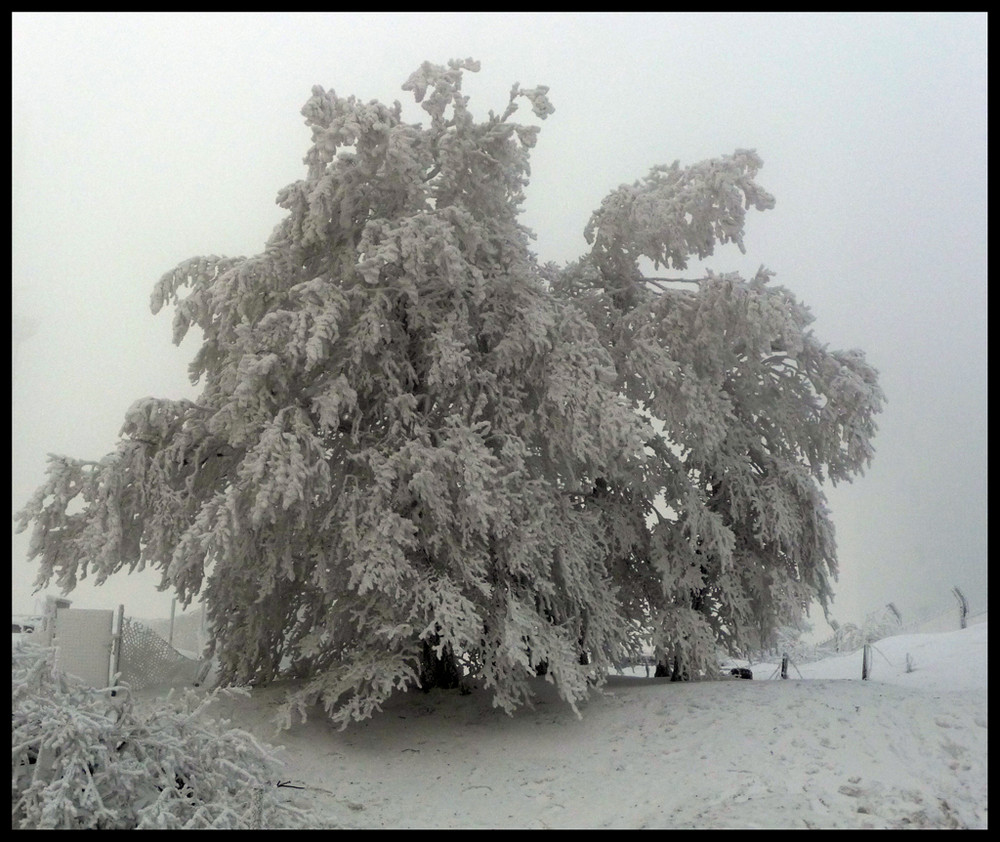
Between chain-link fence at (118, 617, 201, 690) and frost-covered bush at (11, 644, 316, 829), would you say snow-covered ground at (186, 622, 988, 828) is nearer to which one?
frost-covered bush at (11, 644, 316, 829)

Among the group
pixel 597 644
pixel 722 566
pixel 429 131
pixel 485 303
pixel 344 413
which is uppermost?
pixel 429 131

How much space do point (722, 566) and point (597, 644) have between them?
1464 millimetres

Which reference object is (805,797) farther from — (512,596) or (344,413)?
(344,413)

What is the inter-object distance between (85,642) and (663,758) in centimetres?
547

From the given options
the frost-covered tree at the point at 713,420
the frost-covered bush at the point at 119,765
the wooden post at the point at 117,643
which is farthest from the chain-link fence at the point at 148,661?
the frost-covered tree at the point at 713,420

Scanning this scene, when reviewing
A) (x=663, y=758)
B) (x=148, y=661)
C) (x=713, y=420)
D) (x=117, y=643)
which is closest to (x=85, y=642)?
(x=117, y=643)

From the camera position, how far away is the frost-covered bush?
5.52 meters

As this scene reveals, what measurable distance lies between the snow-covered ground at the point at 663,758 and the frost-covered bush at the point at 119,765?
2.78 ft

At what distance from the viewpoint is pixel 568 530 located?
9086 mm

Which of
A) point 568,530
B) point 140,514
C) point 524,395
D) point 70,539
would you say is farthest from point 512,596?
point 70,539

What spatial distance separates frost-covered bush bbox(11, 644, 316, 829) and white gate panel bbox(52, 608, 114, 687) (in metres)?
3.48

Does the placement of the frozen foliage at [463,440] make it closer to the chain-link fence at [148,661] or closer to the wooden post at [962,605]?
the chain-link fence at [148,661]

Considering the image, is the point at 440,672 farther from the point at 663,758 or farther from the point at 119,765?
the point at 119,765

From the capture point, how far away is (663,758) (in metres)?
7.77
